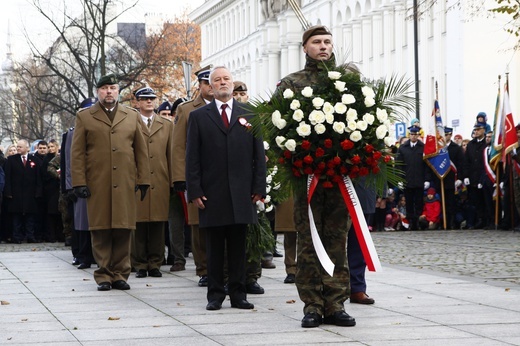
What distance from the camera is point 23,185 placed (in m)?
26.1

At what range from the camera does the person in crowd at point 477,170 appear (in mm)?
26125

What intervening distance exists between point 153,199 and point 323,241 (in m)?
5.73

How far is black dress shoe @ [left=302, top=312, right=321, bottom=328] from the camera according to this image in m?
9.58

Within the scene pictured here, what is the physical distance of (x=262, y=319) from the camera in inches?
404

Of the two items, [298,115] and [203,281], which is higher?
[298,115]

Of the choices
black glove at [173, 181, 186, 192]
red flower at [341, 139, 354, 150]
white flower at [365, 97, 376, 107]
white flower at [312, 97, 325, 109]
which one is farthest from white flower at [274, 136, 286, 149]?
black glove at [173, 181, 186, 192]

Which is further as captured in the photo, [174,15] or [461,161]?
[174,15]

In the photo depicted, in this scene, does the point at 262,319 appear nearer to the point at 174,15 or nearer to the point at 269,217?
the point at 269,217

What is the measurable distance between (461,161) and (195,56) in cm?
9043

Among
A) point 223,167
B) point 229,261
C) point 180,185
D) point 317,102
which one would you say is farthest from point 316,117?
point 180,185

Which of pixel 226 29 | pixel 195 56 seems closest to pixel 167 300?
pixel 226 29

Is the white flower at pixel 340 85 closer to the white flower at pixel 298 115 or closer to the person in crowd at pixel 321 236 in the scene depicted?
the person in crowd at pixel 321 236

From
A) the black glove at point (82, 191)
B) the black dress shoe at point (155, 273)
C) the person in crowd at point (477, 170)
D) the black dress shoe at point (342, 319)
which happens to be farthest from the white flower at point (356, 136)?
the person in crowd at point (477, 170)

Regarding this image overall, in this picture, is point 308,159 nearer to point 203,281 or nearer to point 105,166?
point 203,281
